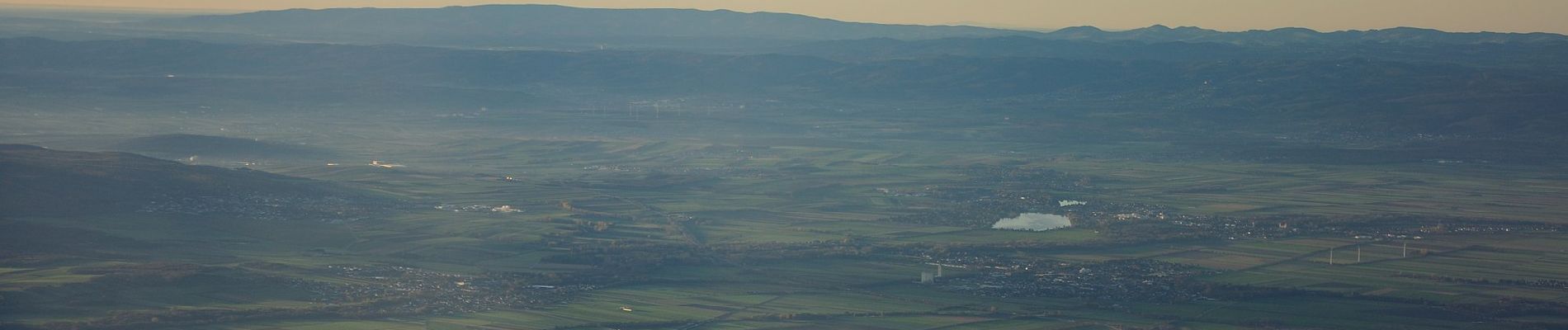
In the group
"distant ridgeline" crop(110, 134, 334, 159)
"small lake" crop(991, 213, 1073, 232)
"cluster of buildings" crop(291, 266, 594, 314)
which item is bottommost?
"cluster of buildings" crop(291, 266, 594, 314)

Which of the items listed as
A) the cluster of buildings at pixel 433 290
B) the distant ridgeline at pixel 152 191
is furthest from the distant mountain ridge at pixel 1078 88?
the cluster of buildings at pixel 433 290

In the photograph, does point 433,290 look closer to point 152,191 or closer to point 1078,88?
point 152,191

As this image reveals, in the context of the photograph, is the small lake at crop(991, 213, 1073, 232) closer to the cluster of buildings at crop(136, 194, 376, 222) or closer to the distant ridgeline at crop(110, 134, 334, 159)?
the cluster of buildings at crop(136, 194, 376, 222)

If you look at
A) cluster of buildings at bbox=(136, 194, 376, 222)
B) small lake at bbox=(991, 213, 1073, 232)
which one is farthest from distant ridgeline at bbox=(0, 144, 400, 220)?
small lake at bbox=(991, 213, 1073, 232)

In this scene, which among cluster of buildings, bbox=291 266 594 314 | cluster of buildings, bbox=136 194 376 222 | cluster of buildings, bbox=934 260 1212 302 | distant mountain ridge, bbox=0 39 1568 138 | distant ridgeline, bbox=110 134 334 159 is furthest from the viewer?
distant mountain ridge, bbox=0 39 1568 138

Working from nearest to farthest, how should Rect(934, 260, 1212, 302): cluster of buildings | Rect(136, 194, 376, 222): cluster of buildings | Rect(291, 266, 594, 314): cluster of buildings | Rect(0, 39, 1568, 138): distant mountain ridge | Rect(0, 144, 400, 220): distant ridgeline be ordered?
Rect(291, 266, 594, 314): cluster of buildings → Rect(934, 260, 1212, 302): cluster of buildings → Rect(0, 144, 400, 220): distant ridgeline → Rect(136, 194, 376, 222): cluster of buildings → Rect(0, 39, 1568, 138): distant mountain ridge

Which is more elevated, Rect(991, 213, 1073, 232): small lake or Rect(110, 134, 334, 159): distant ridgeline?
Rect(110, 134, 334, 159): distant ridgeline

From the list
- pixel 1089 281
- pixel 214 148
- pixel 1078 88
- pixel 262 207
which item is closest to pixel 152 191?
pixel 262 207
